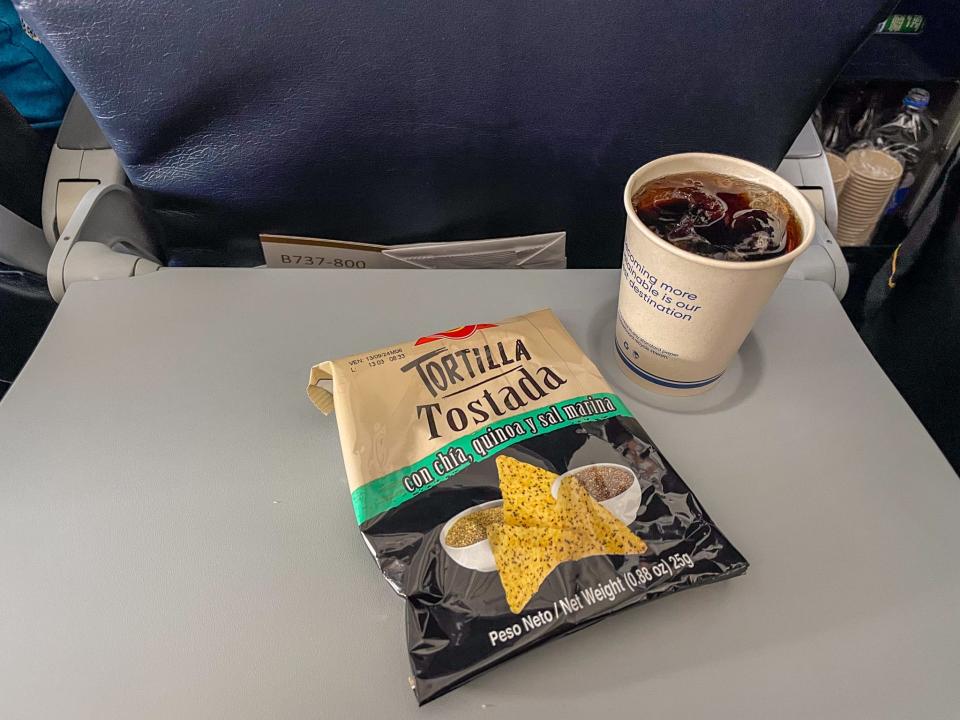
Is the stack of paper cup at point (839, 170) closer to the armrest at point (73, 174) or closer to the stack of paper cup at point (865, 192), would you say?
the stack of paper cup at point (865, 192)

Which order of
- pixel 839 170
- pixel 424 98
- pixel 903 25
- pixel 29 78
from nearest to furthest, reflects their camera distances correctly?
pixel 424 98
pixel 29 78
pixel 903 25
pixel 839 170

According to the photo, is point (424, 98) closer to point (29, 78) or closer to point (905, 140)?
point (29, 78)

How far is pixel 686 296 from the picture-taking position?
0.46 m

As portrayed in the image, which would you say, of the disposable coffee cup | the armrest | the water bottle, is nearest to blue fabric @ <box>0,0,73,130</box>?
the armrest

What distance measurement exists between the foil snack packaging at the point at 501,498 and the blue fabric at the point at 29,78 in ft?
2.16

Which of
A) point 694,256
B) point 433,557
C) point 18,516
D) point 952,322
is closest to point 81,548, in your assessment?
point 18,516

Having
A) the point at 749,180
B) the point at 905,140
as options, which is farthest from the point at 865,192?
the point at 749,180

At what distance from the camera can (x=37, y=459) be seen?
474 mm

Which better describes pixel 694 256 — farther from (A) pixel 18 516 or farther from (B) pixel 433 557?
(A) pixel 18 516

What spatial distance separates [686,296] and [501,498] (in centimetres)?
19

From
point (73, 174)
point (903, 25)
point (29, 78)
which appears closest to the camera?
point (73, 174)

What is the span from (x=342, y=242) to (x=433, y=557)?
0.37 meters

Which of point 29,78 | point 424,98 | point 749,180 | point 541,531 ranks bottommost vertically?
point 541,531

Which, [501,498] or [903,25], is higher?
[903,25]
